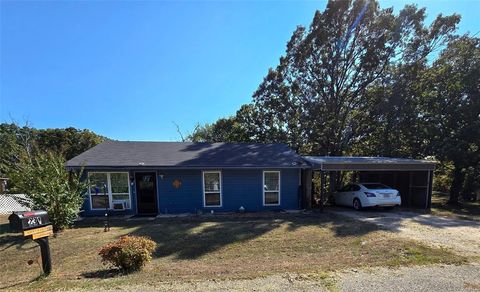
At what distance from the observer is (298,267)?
549 cm

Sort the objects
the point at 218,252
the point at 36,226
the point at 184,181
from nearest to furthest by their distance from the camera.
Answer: the point at 36,226
the point at 218,252
the point at 184,181

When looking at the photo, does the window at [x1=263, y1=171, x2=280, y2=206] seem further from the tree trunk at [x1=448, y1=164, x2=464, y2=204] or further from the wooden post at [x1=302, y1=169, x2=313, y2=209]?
the tree trunk at [x1=448, y1=164, x2=464, y2=204]

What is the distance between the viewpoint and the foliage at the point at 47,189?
9555mm

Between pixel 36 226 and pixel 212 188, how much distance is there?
870 cm

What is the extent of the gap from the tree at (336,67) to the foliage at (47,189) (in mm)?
17171

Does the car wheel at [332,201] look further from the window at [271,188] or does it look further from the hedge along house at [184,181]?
the window at [271,188]

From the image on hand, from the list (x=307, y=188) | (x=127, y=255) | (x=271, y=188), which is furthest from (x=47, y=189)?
(x=307, y=188)

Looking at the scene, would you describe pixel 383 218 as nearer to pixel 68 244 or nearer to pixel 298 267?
pixel 298 267

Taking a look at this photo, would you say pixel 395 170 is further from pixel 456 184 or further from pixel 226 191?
pixel 226 191

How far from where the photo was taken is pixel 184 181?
43.1 feet

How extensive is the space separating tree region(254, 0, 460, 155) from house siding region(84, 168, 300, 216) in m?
9.68

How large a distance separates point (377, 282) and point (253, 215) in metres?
8.01

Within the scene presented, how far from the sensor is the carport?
13.4 meters

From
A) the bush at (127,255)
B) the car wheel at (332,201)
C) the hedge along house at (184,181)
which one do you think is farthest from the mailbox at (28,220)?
the car wheel at (332,201)
